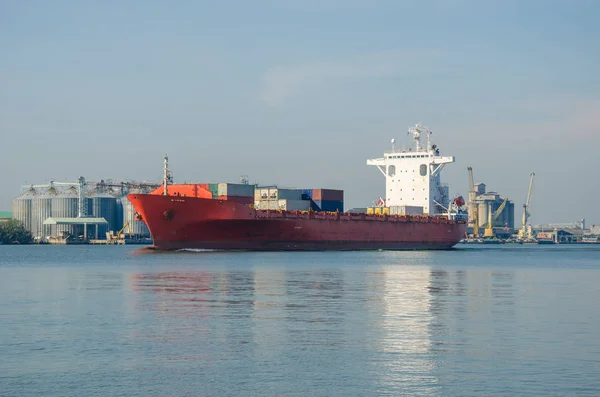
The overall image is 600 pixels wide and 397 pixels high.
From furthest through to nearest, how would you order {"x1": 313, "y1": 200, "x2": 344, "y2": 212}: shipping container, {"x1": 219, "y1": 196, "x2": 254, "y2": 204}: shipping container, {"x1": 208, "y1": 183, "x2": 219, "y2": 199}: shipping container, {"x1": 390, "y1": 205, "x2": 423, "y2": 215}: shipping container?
{"x1": 313, "y1": 200, "x2": 344, "y2": 212}: shipping container, {"x1": 390, "y1": 205, "x2": 423, "y2": 215}: shipping container, {"x1": 208, "y1": 183, "x2": 219, "y2": 199}: shipping container, {"x1": 219, "y1": 196, "x2": 254, "y2": 204}: shipping container

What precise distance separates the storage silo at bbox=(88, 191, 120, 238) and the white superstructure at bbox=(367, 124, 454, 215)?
303ft

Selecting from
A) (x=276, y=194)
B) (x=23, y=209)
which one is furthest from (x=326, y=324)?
(x=23, y=209)

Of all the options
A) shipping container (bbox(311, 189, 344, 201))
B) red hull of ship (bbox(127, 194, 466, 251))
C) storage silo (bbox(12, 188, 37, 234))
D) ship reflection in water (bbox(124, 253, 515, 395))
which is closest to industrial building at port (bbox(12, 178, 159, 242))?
storage silo (bbox(12, 188, 37, 234))

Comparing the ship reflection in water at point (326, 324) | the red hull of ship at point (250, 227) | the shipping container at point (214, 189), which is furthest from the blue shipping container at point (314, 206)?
the ship reflection in water at point (326, 324)

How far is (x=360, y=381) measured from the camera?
16.8 m

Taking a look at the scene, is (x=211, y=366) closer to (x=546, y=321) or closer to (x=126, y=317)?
(x=126, y=317)

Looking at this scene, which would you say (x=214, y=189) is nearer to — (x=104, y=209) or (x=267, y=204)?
(x=267, y=204)

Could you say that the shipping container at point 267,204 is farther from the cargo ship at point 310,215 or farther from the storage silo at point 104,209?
the storage silo at point 104,209

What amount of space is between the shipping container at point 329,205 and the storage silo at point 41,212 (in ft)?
316

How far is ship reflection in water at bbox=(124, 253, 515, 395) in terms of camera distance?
59.6 feet

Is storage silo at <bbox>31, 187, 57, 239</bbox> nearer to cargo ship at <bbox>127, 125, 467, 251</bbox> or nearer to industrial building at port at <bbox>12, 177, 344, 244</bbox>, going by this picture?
industrial building at port at <bbox>12, 177, 344, 244</bbox>

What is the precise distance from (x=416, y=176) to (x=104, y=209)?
99.3m

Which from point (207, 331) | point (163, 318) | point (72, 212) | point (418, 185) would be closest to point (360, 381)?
point (207, 331)

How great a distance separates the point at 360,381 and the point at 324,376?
83cm
